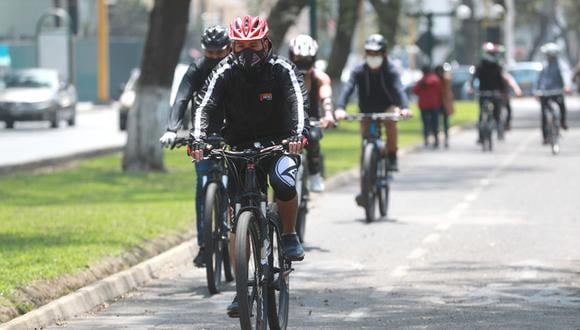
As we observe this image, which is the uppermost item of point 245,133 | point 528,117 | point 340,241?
point 245,133

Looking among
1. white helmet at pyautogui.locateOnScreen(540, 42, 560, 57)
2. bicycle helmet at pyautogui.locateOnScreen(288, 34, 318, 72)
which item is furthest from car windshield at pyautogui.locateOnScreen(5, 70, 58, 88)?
bicycle helmet at pyautogui.locateOnScreen(288, 34, 318, 72)

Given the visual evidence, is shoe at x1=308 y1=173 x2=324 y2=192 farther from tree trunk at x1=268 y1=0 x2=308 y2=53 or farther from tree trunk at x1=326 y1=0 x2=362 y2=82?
tree trunk at x1=326 y1=0 x2=362 y2=82

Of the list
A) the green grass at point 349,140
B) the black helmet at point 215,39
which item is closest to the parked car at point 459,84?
the green grass at point 349,140

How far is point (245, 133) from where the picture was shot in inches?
357

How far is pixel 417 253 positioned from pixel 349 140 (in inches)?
769

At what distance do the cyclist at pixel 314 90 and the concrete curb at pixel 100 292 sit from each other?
144cm

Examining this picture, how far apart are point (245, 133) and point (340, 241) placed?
573 cm

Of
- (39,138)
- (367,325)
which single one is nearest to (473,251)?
(367,325)

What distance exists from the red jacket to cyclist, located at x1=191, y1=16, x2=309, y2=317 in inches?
872

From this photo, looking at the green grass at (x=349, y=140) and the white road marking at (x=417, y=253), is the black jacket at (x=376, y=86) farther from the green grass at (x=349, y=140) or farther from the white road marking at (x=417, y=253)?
the green grass at (x=349, y=140)

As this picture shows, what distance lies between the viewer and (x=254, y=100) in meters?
8.97

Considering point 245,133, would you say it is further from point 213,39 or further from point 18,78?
point 18,78

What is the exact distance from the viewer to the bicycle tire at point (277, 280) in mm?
8750

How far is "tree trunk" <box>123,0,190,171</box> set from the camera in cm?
2270
